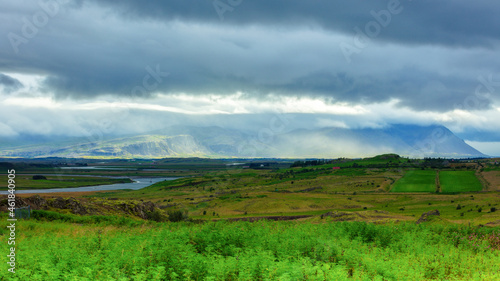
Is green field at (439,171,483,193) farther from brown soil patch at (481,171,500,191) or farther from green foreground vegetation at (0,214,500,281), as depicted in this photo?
green foreground vegetation at (0,214,500,281)

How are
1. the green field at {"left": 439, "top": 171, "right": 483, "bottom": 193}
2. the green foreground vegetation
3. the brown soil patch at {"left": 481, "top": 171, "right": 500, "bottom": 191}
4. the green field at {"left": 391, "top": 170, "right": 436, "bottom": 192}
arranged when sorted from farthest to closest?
the green field at {"left": 391, "top": 170, "right": 436, "bottom": 192}
the green field at {"left": 439, "top": 171, "right": 483, "bottom": 193}
the brown soil patch at {"left": 481, "top": 171, "right": 500, "bottom": 191}
the green foreground vegetation

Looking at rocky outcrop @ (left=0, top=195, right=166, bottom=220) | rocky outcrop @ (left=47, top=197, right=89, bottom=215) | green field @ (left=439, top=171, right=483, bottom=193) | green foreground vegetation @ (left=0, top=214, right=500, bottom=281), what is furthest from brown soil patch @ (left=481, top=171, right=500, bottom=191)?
rocky outcrop @ (left=47, top=197, right=89, bottom=215)

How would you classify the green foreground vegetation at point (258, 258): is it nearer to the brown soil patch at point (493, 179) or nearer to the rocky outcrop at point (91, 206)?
the rocky outcrop at point (91, 206)

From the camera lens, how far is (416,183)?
444ft

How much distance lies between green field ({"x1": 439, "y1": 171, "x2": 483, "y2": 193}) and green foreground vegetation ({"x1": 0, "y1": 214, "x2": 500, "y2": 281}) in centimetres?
10597

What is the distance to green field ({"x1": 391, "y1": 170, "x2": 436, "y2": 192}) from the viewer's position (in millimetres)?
122356

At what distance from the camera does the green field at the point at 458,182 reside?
384 ft

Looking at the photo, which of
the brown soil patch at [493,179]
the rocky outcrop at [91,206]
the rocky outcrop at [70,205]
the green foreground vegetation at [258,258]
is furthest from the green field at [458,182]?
the green foreground vegetation at [258,258]

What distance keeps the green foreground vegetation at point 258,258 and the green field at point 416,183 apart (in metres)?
106

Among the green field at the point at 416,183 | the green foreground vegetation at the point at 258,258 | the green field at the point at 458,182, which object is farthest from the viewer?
the green field at the point at 416,183

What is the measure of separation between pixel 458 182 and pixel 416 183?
13.3 metres

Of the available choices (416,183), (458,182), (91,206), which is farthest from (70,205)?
(458,182)

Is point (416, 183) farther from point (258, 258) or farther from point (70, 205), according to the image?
point (258, 258)

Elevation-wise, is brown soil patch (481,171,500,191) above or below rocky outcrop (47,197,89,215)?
below
